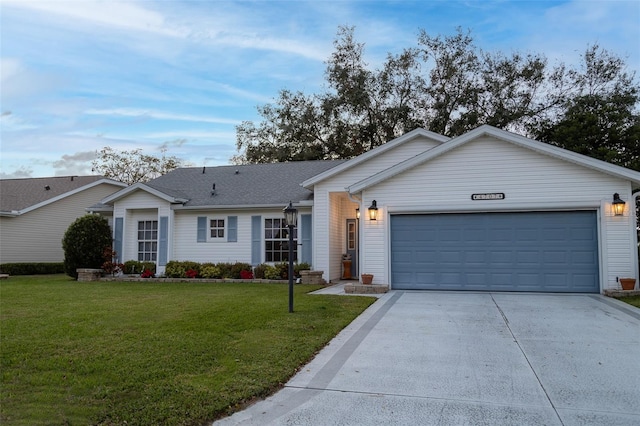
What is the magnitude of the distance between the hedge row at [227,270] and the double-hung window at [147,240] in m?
1.44

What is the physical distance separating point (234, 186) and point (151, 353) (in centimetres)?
1275

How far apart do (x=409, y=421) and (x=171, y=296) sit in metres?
8.63

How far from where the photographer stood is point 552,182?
37.6 feet

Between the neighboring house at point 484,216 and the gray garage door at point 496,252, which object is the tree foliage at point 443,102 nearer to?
the neighboring house at point 484,216

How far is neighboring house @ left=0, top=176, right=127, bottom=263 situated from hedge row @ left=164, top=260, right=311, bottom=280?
9027 mm

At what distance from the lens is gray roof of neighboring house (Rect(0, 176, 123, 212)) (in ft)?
67.4

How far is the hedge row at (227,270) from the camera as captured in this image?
1485 cm

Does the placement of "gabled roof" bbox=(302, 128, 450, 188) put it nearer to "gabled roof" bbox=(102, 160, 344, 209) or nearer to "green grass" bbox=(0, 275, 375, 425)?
"gabled roof" bbox=(102, 160, 344, 209)

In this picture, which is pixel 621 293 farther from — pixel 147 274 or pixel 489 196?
pixel 147 274

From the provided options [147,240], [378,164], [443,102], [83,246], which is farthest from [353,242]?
[443,102]

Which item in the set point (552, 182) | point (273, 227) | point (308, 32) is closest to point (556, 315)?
point (552, 182)

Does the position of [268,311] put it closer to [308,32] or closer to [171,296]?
[171,296]

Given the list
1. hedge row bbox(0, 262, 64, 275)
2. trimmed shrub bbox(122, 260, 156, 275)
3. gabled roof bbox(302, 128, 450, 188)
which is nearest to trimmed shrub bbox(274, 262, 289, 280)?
gabled roof bbox(302, 128, 450, 188)

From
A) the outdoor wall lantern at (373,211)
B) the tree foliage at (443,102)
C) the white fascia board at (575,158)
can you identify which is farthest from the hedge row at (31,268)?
the white fascia board at (575,158)
